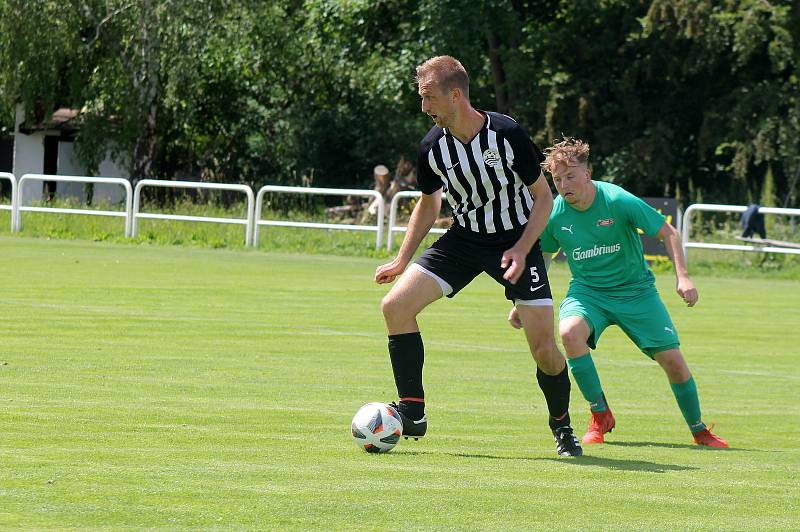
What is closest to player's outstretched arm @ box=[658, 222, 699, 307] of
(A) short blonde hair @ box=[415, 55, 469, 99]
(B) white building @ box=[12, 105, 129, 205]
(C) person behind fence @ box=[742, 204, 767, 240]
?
(A) short blonde hair @ box=[415, 55, 469, 99]

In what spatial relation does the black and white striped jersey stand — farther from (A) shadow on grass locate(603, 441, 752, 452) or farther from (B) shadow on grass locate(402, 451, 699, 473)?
(A) shadow on grass locate(603, 441, 752, 452)

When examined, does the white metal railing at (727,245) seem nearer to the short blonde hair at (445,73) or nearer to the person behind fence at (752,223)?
the person behind fence at (752,223)

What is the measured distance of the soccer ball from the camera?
724 cm

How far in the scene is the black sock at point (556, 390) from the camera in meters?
7.73

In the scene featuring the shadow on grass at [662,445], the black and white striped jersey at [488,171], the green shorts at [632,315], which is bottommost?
the shadow on grass at [662,445]

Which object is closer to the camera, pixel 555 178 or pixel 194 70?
pixel 555 178

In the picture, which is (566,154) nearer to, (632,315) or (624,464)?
(632,315)

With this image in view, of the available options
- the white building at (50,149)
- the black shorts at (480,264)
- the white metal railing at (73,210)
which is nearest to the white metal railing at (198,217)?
the white metal railing at (73,210)

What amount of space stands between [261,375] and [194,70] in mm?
27726

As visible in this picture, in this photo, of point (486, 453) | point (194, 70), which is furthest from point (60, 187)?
point (486, 453)

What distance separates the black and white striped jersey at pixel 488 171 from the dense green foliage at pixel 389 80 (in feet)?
87.8

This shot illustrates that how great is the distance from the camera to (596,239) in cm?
876

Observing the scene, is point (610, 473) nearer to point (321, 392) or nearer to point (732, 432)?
point (732, 432)

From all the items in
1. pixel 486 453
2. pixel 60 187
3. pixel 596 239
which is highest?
pixel 596 239
